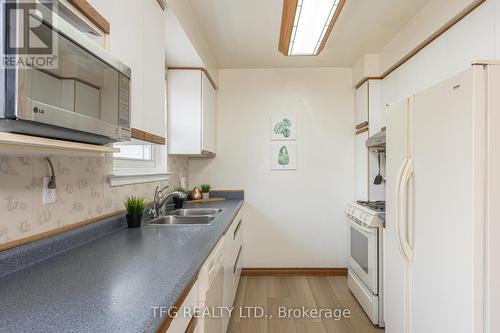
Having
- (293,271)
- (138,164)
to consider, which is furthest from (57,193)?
(293,271)

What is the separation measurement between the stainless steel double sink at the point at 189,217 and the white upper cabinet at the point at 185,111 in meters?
0.56

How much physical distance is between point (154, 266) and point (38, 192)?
543mm

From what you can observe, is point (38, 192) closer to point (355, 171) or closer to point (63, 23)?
point (63, 23)

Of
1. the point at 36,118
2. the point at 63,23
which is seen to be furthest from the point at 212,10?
the point at 36,118

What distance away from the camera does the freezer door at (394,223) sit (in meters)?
1.63

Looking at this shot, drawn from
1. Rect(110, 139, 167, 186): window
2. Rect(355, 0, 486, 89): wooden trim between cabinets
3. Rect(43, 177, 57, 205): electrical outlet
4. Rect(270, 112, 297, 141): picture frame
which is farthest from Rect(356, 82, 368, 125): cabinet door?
Rect(43, 177, 57, 205): electrical outlet

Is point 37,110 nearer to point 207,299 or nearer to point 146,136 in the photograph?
point 146,136

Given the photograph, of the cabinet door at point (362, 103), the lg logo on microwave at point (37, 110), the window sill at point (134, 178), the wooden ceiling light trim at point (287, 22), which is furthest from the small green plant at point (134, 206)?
the cabinet door at point (362, 103)

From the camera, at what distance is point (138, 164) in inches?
89.6

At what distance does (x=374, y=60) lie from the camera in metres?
2.93

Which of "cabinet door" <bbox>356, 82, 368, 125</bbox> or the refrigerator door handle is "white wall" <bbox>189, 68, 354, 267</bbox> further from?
the refrigerator door handle

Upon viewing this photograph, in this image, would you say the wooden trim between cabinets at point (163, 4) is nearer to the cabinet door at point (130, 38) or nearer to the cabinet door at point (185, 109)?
the cabinet door at point (130, 38)

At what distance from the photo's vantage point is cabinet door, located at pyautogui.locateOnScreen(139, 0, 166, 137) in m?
1.42

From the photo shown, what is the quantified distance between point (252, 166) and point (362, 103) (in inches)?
55.6
